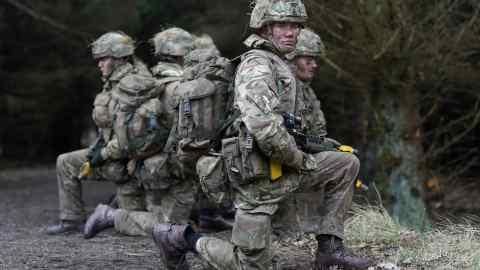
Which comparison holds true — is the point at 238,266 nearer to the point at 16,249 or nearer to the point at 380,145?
the point at 16,249

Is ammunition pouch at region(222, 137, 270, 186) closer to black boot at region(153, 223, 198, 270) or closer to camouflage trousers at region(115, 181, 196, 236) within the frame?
black boot at region(153, 223, 198, 270)

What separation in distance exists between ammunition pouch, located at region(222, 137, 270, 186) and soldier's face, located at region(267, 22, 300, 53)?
0.73m

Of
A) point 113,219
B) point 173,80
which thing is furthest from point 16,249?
point 173,80

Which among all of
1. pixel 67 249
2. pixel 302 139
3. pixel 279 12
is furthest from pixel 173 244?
pixel 67 249

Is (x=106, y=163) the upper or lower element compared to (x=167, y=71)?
lower

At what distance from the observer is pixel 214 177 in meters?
5.33

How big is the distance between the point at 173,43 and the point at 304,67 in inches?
62.2

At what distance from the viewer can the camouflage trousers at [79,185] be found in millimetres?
8336

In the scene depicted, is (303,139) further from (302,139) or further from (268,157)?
(268,157)

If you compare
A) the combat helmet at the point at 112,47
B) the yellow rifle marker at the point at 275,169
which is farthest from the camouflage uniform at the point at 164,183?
the yellow rifle marker at the point at 275,169

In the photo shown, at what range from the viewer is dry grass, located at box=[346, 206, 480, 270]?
19.7ft

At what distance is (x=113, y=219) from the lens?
7727 mm

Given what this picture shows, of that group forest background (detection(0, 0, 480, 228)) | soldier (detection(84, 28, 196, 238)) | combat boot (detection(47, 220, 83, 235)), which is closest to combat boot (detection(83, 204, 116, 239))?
soldier (detection(84, 28, 196, 238))

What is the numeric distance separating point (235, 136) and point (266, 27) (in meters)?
0.79
